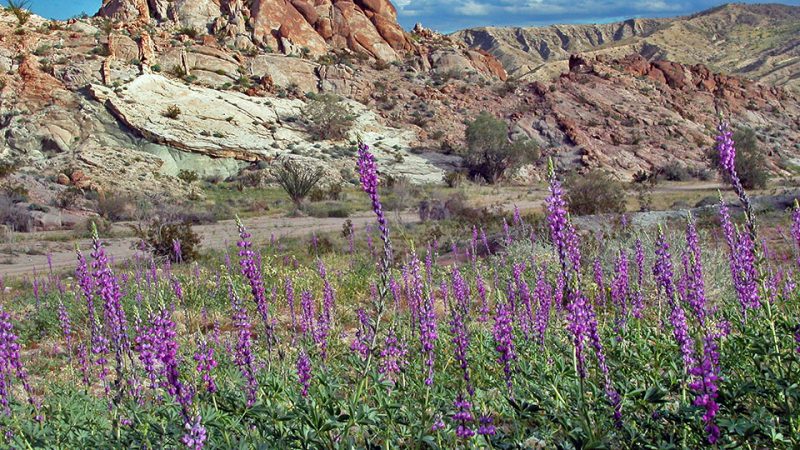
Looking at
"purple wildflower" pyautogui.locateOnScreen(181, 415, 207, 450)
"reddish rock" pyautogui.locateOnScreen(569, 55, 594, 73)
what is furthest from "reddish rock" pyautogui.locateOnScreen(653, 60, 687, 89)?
"purple wildflower" pyautogui.locateOnScreen(181, 415, 207, 450)

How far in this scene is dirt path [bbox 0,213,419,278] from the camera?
1742 centimetres

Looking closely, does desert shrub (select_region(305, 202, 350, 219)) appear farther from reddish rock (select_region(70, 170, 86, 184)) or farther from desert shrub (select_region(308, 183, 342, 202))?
reddish rock (select_region(70, 170, 86, 184))

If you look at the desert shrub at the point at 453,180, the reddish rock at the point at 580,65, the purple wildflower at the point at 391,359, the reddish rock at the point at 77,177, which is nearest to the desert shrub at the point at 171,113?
the reddish rock at the point at 77,177

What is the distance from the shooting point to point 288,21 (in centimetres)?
6100

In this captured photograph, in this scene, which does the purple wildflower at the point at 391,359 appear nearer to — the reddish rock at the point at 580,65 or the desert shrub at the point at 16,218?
the desert shrub at the point at 16,218

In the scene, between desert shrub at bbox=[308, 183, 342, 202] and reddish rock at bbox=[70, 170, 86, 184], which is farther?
desert shrub at bbox=[308, 183, 342, 202]

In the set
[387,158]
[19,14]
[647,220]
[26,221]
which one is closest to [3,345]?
[647,220]

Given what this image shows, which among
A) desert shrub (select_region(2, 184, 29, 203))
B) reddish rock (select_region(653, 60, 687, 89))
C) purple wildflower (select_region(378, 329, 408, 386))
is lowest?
purple wildflower (select_region(378, 329, 408, 386))

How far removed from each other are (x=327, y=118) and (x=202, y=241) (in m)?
26.9

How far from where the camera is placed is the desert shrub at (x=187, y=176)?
116 ft

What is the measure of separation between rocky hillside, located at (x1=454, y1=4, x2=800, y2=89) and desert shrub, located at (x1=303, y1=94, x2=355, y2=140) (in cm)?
5634

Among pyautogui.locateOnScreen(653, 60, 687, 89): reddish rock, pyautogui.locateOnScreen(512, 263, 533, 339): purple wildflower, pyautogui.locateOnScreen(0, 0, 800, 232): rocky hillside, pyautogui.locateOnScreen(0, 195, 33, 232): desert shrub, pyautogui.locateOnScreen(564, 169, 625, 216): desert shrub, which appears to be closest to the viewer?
pyautogui.locateOnScreen(512, 263, 533, 339): purple wildflower

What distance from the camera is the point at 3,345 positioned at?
3859mm

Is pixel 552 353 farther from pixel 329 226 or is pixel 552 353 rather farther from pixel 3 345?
pixel 329 226
